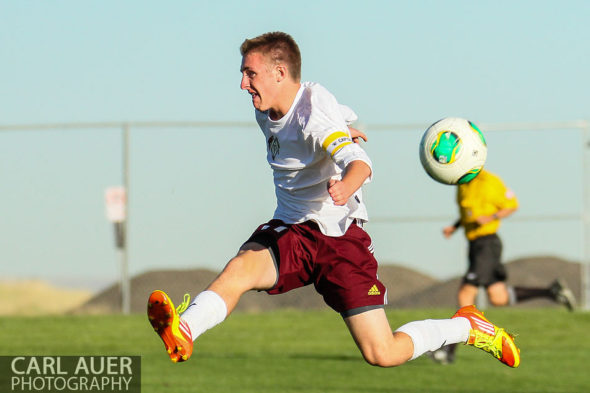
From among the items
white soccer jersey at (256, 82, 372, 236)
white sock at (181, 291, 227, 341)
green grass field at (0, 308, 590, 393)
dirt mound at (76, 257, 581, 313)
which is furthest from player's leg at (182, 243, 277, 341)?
dirt mound at (76, 257, 581, 313)

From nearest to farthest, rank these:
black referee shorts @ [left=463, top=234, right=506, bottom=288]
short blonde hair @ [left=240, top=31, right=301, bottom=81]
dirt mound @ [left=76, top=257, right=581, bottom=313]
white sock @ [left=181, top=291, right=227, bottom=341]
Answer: white sock @ [left=181, top=291, right=227, bottom=341], short blonde hair @ [left=240, top=31, right=301, bottom=81], black referee shorts @ [left=463, top=234, right=506, bottom=288], dirt mound @ [left=76, top=257, right=581, bottom=313]

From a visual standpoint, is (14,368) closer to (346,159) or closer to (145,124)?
(346,159)

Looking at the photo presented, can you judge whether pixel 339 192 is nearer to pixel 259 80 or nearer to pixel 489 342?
pixel 259 80

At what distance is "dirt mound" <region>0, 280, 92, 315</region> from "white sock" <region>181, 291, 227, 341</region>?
12427mm

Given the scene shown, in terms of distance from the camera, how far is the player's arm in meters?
5.55

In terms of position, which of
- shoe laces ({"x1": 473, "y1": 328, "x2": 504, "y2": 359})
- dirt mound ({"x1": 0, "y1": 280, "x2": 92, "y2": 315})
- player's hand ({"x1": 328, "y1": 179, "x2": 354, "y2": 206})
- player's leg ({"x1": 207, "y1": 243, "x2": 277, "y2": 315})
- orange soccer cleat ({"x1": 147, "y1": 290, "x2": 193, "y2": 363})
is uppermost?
player's hand ({"x1": 328, "y1": 179, "x2": 354, "y2": 206})

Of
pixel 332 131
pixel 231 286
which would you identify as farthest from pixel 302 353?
pixel 332 131

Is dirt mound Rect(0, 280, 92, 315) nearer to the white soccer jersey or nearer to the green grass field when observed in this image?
the green grass field

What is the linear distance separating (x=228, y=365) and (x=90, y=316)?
19.1 ft

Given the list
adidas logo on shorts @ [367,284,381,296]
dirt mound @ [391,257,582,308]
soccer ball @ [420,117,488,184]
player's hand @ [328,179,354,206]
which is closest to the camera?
player's hand @ [328,179,354,206]

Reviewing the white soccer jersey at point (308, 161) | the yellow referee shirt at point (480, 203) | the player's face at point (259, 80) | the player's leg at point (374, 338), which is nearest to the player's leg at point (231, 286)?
the white soccer jersey at point (308, 161)

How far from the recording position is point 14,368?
10008 millimetres

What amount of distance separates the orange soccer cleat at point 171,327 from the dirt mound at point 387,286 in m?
11.6

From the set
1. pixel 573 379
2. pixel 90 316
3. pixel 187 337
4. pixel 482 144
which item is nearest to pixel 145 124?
pixel 90 316
